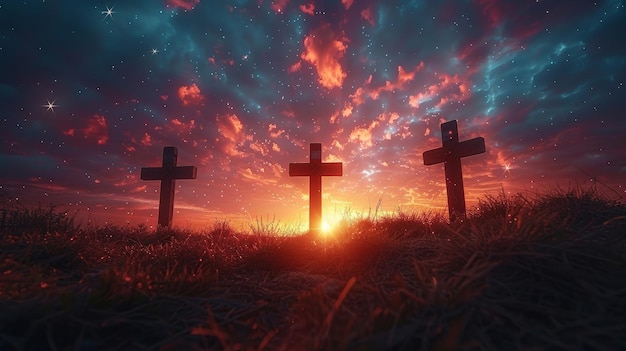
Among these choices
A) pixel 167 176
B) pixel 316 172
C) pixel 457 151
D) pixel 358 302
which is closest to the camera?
pixel 358 302

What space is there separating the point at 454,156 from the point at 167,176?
32.6ft

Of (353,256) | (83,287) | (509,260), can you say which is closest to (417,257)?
(353,256)

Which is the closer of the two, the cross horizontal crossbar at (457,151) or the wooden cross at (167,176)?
the cross horizontal crossbar at (457,151)

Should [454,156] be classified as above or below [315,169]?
above

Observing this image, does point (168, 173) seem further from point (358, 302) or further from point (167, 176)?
point (358, 302)

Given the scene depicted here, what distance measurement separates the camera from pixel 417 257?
2.98 meters

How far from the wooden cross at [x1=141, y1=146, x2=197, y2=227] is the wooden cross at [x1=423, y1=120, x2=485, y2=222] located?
8.56 m

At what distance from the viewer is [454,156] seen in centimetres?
850

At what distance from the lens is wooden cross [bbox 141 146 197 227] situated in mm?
10523

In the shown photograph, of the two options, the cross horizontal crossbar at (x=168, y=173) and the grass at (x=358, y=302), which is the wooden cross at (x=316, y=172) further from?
the grass at (x=358, y=302)

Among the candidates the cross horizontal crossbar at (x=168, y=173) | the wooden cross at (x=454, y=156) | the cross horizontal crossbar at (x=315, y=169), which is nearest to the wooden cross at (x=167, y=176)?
the cross horizontal crossbar at (x=168, y=173)

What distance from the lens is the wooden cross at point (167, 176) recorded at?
10.5 meters

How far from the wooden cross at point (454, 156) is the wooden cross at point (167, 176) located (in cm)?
856

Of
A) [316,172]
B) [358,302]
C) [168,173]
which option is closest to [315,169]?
[316,172]
